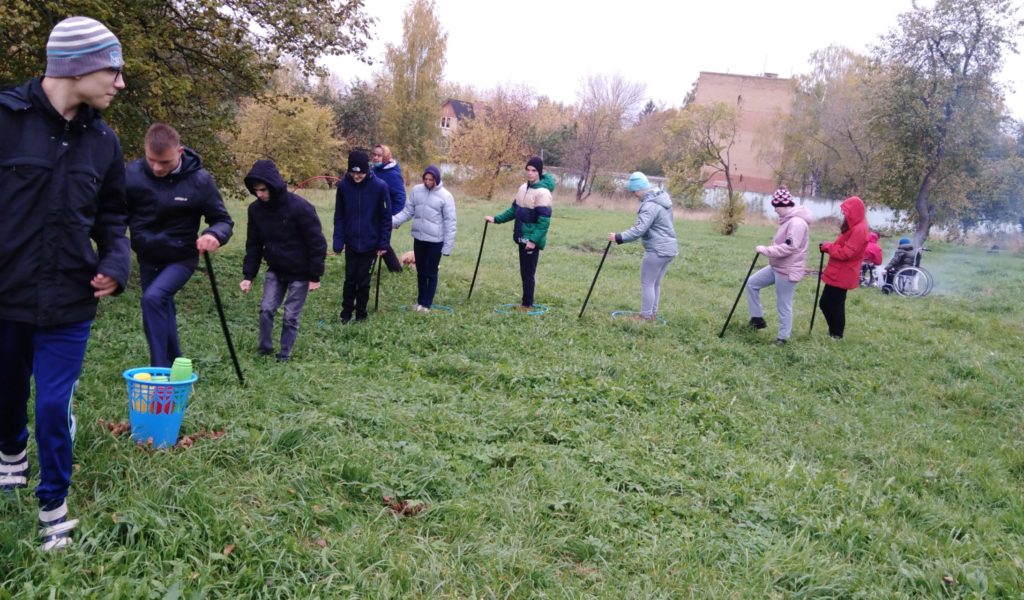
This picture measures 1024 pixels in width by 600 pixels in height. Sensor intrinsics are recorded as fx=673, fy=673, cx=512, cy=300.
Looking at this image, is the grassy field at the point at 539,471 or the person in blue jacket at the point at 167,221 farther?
the person in blue jacket at the point at 167,221

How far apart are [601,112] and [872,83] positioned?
23.0 meters

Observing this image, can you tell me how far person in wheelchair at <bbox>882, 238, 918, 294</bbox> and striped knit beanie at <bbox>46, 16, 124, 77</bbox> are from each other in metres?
15.4

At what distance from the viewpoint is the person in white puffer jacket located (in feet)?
27.5

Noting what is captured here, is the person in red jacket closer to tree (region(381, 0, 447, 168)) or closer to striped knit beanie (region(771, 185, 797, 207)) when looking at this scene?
striped knit beanie (region(771, 185, 797, 207))

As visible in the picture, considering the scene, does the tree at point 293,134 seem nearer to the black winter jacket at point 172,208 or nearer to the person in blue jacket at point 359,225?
the person in blue jacket at point 359,225

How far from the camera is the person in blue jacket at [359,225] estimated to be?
7570mm

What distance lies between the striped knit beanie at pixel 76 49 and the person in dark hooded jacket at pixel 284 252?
3312 millimetres

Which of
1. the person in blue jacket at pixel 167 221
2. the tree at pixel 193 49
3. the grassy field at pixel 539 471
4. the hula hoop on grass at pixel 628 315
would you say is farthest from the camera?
the hula hoop on grass at pixel 628 315

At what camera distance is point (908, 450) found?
209 inches

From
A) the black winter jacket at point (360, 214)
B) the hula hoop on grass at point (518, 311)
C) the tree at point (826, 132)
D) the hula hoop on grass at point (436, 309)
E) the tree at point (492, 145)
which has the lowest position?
the hula hoop on grass at point (436, 309)

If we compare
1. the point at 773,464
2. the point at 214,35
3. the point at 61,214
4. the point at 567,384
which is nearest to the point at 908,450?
the point at 773,464

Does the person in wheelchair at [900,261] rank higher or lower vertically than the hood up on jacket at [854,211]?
lower

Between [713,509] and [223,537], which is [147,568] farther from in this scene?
[713,509]

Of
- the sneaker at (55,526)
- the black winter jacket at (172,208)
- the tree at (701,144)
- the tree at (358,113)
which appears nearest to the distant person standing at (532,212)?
the black winter jacket at (172,208)
